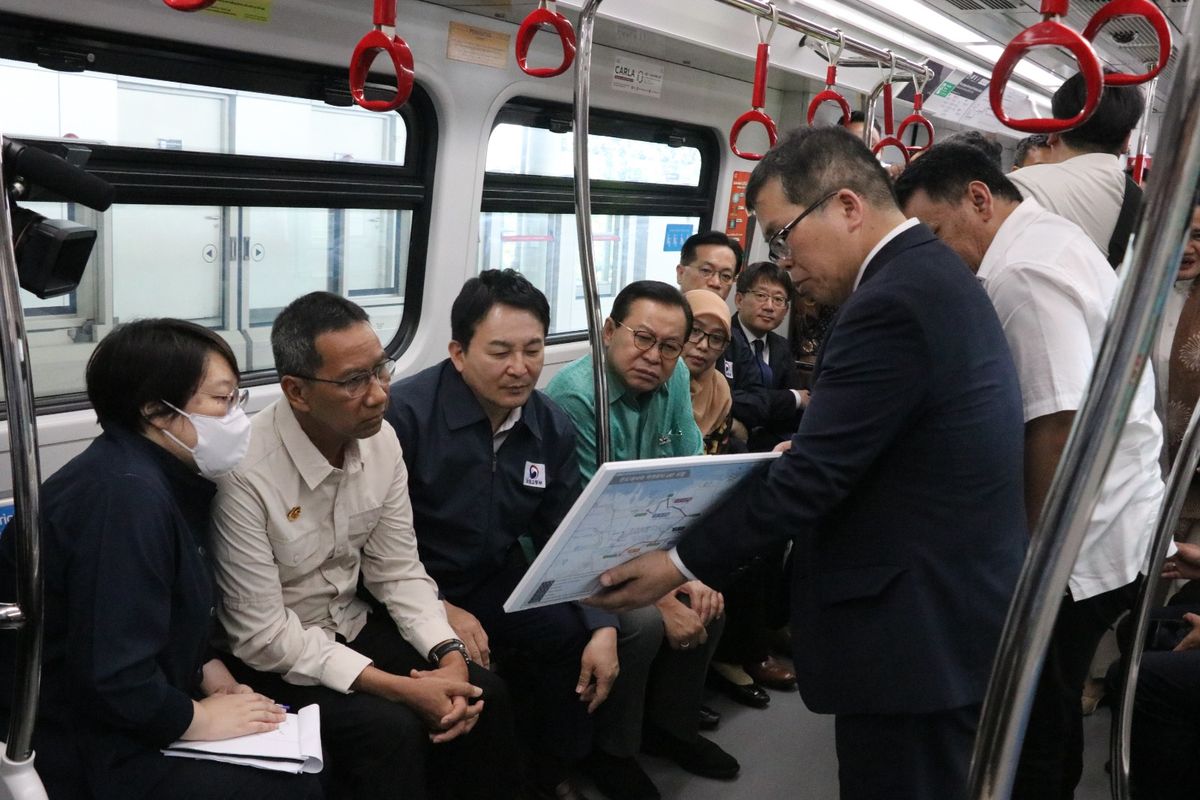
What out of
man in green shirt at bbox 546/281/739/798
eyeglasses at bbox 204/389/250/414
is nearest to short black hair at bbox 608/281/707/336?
man in green shirt at bbox 546/281/739/798

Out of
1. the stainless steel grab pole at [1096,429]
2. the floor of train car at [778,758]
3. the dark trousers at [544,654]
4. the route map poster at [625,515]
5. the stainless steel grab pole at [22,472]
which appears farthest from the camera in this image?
the floor of train car at [778,758]

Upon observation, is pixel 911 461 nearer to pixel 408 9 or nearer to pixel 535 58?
pixel 408 9

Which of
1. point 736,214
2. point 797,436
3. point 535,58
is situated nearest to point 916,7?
point 736,214

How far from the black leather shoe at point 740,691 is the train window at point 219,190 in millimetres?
1765

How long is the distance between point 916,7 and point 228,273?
3291mm

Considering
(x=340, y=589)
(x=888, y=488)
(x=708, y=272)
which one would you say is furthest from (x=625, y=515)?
(x=708, y=272)

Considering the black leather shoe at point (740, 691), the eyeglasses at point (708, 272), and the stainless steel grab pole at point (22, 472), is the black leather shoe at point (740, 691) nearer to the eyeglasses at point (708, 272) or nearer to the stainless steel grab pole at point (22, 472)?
the eyeglasses at point (708, 272)

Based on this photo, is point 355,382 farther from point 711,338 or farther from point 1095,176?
point 1095,176

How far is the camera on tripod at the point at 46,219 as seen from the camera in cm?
144

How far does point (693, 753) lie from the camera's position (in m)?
3.18

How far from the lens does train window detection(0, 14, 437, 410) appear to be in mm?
2660

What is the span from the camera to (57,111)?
8.59 feet

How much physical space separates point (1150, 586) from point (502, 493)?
1.57 meters

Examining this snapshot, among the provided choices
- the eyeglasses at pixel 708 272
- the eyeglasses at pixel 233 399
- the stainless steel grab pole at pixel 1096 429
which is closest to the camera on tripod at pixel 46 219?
the eyeglasses at pixel 233 399
